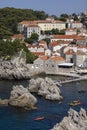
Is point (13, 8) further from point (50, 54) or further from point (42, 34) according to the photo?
point (50, 54)

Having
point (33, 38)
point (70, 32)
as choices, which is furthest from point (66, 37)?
point (70, 32)

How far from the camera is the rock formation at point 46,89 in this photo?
42.3m

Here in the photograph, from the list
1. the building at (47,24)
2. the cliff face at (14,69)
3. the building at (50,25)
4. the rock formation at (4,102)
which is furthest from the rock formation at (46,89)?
the building at (50,25)

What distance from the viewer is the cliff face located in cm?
5622

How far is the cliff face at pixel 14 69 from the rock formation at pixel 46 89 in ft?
33.7

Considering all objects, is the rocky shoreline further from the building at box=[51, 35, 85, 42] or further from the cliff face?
the building at box=[51, 35, 85, 42]

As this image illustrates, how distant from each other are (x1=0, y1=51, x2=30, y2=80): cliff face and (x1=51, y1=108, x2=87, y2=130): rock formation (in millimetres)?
26890

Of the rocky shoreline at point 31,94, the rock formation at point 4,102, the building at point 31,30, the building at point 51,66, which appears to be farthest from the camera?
the building at point 31,30

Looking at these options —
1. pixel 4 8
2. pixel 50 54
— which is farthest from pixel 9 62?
pixel 4 8

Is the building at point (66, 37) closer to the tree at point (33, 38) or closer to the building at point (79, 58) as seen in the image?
the tree at point (33, 38)

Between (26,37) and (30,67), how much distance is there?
23647 millimetres

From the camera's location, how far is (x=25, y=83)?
173ft

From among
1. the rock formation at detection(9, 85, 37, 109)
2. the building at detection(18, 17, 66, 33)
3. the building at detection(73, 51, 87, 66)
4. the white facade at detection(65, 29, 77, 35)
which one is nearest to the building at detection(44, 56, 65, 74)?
the building at detection(73, 51, 87, 66)

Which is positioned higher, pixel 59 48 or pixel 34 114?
pixel 34 114
